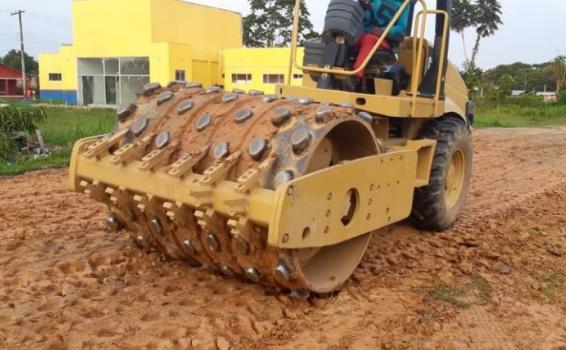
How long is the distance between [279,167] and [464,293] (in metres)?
1.72

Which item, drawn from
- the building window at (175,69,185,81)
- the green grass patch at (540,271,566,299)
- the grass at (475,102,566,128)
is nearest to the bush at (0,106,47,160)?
the green grass patch at (540,271,566,299)

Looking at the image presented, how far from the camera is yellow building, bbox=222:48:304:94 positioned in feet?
101

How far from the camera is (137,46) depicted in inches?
1246

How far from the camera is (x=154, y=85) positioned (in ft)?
15.6

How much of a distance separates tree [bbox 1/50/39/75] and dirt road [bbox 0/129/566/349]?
3065 inches

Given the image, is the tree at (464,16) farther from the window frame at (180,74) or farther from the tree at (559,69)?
the window frame at (180,74)

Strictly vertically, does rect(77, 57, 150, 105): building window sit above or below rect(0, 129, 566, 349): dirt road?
above

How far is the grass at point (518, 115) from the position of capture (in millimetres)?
22369

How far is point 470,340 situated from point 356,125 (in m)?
1.44

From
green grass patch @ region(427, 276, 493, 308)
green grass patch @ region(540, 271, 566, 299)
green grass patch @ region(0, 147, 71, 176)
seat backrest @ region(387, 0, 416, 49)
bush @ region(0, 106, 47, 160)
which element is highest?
seat backrest @ region(387, 0, 416, 49)

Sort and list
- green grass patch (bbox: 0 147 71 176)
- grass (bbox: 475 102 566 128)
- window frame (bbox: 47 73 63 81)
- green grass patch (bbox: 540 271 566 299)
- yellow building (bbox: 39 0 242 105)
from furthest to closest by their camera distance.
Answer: window frame (bbox: 47 73 63 81)
yellow building (bbox: 39 0 242 105)
grass (bbox: 475 102 566 128)
green grass patch (bbox: 0 147 71 176)
green grass patch (bbox: 540 271 566 299)

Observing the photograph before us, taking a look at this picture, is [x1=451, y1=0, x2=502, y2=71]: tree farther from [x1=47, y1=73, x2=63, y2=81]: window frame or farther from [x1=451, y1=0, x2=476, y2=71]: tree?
[x1=47, y1=73, x2=63, y2=81]: window frame

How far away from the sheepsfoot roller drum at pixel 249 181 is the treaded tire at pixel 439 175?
1.01 metres

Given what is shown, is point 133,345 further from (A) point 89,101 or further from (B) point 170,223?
(A) point 89,101
